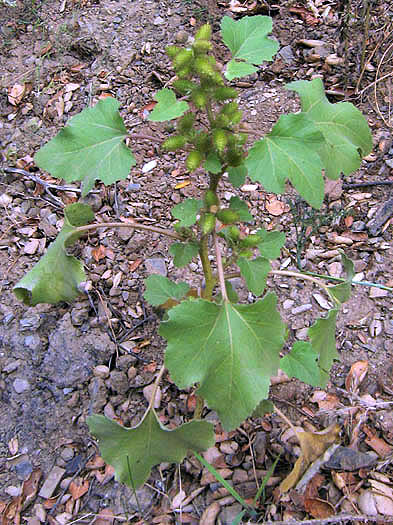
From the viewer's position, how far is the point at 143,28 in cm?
294

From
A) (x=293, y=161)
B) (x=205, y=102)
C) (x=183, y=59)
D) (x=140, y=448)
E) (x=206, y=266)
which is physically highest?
(x=183, y=59)

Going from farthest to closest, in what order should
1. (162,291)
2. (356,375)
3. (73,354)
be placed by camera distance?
(73,354), (356,375), (162,291)

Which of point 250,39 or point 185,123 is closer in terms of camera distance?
point 185,123

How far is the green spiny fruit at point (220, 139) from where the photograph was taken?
47.0 inches

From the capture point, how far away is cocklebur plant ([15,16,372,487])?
46.9 inches

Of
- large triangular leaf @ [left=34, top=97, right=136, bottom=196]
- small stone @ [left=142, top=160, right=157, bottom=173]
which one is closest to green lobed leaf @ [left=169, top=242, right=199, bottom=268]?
large triangular leaf @ [left=34, top=97, right=136, bottom=196]

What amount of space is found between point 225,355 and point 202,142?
55 centimetres

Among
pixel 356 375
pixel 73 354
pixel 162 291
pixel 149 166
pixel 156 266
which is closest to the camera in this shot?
pixel 162 291

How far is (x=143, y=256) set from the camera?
7.18ft

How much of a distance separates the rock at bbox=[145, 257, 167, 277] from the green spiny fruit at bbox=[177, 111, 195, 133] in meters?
0.91

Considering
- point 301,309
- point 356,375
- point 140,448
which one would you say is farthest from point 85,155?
point 356,375

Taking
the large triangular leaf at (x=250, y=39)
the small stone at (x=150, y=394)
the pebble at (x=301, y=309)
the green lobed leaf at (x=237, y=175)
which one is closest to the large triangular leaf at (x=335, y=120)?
the large triangular leaf at (x=250, y=39)

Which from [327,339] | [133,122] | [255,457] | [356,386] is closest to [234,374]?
[327,339]

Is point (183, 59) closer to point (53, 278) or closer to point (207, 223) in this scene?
point (207, 223)
